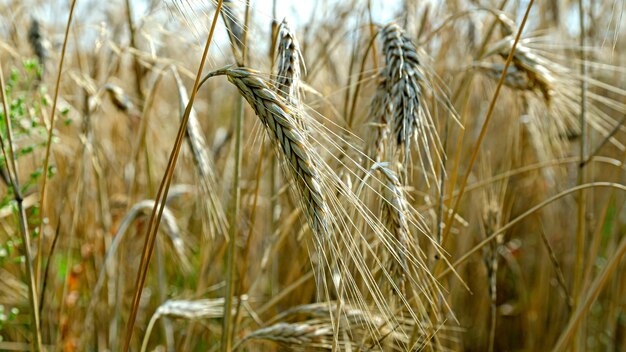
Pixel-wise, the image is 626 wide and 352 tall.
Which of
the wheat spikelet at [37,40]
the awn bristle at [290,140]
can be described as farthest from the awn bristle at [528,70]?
the wheat spikelet at [37,40]

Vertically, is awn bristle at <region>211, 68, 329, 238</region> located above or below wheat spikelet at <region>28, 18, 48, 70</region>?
below

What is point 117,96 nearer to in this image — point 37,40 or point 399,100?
point 37,40

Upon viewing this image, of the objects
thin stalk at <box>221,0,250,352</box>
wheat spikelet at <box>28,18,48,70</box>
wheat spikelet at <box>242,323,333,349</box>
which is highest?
wheat spikelet at <box>28,18,48,70</box>

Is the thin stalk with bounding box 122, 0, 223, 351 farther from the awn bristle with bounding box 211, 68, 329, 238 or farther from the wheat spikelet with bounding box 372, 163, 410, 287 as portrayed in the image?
the wheat spikelet with bounding box 372, 163, 410, 287

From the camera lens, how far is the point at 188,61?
3.19 m

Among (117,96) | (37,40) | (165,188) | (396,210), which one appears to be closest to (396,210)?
(396,210)

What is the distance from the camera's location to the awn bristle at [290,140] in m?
0.81

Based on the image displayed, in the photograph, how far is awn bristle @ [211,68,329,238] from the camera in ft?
2.67

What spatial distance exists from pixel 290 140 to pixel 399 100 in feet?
0.98

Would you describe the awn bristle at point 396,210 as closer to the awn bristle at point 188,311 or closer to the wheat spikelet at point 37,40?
the awn bristle at point 188,311

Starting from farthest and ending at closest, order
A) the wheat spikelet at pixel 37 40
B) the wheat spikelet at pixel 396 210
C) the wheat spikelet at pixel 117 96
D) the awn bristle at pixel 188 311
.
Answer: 1. the wheat spikelet at pixel 37 40
2. the wheat spikelet at pixel 117 96
3. the awn bristle at pixel 188 311
4. the wheat spikelet at pixel 396 210

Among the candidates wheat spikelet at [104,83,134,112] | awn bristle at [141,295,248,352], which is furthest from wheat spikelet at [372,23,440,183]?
wheat spikelet at [104,83,134,112]

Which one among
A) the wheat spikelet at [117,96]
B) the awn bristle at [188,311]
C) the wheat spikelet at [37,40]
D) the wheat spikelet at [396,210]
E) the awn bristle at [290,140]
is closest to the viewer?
the awn bristle at [290,140]

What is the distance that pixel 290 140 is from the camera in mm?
834
